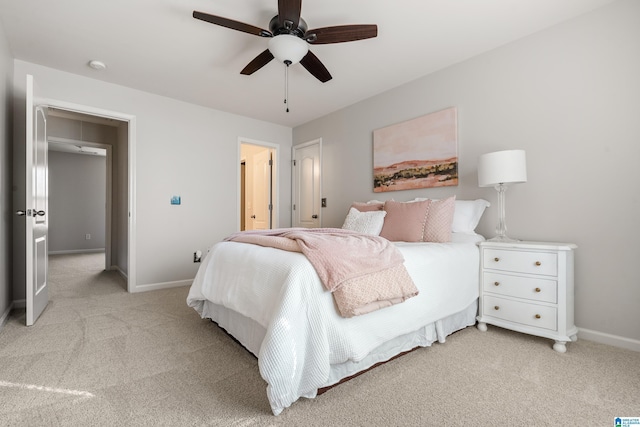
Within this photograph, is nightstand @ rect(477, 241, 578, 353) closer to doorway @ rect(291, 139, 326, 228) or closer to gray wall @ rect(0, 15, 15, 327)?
doorway @ rect(291, 139, 326, 228)

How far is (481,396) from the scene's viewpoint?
1552 mm

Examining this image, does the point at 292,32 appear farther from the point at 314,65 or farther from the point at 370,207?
the point at 370,207

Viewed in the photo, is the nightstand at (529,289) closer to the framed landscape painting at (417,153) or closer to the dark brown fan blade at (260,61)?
the framed landscape painting at (417,153)

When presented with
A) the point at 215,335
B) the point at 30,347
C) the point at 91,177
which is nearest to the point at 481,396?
the point at 215,335

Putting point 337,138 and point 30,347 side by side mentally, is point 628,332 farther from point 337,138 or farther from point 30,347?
point 30,347

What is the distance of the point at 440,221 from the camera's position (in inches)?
105

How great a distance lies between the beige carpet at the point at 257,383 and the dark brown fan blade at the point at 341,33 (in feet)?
7.29

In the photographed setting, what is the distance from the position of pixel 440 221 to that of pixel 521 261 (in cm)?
66

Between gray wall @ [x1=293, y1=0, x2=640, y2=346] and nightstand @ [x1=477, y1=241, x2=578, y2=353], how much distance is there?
0.24 meters

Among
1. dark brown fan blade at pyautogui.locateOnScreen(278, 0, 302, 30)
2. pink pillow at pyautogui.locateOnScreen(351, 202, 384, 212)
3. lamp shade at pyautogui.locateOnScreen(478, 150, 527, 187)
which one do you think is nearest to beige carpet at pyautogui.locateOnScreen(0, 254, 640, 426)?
lamp shade at pyautogui.locateOnScreen(478, 150, 527, 187)

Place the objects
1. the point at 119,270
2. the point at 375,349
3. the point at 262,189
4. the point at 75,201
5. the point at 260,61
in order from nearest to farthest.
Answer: the point at 375,349
the point at 260,61
the point at 119,270
the point at 262,189
the point at 75,201

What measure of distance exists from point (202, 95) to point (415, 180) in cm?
290

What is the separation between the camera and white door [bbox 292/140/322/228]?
190 inches

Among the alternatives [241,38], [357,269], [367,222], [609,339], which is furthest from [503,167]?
[241,38]
